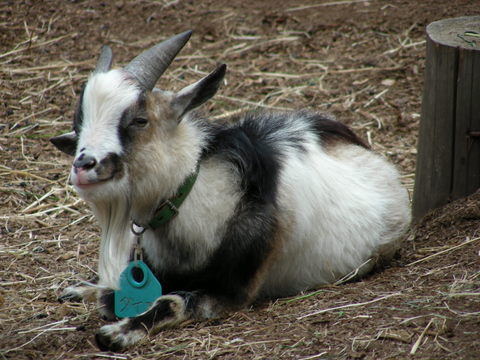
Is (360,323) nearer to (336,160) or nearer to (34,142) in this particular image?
(336,160)

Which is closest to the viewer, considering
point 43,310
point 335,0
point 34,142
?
point 43,310

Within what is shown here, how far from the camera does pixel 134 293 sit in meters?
3.84

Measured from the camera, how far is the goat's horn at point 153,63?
3658mm

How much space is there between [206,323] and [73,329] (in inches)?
24.2

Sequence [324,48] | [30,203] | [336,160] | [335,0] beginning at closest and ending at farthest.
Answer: [336,160] → [30,203] → [324,48] → [335,0]

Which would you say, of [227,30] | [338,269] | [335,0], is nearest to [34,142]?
[227,30]

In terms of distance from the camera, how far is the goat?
3.53 m

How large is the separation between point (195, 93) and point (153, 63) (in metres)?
0.24

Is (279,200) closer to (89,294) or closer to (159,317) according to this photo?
(159,317)


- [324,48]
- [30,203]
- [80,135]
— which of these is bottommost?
[30,203]

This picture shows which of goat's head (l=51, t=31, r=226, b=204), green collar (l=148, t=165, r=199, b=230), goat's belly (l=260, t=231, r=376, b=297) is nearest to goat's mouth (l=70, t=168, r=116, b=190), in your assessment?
goat's head (l=51, t=31, r=226, b=204)

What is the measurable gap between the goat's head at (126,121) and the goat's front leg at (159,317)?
1.91 ft

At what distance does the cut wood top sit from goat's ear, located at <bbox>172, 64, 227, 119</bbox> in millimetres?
1537

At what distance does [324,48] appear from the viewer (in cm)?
753
